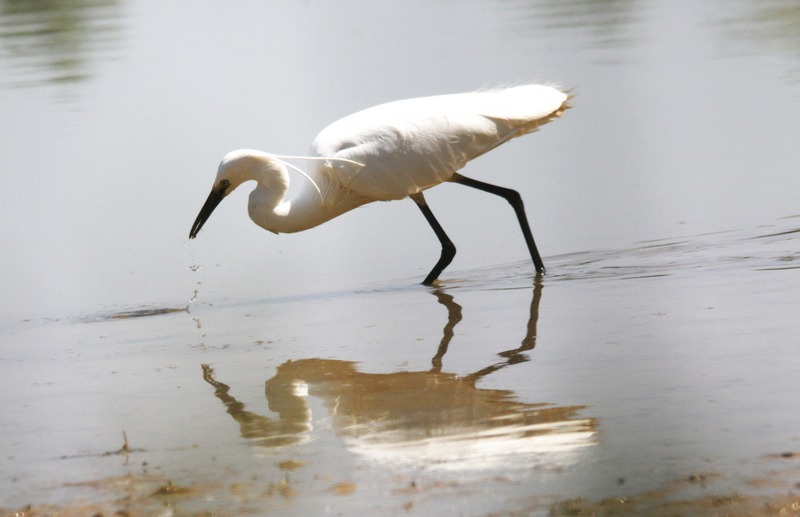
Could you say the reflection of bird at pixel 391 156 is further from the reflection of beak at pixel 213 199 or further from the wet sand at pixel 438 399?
the wet sand at pixel 438 399

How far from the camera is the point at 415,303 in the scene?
7801mm

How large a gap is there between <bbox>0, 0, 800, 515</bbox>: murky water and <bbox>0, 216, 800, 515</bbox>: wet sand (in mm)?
19

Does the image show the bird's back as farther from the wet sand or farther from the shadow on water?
the shadow on water

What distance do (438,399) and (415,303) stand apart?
2.50 metres

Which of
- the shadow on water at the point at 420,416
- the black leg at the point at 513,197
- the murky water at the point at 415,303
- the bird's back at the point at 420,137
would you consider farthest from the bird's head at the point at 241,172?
the shadow on water at the point at 420,416

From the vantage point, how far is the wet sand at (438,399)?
4070 millimetres

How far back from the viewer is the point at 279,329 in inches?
288

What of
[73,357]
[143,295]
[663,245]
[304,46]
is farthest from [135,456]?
[304,46]

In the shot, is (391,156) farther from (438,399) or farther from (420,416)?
(420,416)

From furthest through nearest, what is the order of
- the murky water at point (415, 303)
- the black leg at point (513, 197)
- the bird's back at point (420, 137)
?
the black leg at point (513, 197) → the bird's back at point (420, 137) → the murky water at point (415, 303)

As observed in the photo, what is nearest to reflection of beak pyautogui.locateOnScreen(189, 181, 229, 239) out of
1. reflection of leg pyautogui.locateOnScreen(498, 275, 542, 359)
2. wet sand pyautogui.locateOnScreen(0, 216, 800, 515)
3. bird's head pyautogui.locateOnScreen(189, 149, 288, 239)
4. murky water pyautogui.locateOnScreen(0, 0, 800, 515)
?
bird's head pyautogui.locateOnScreen(189, 149, 288, 239)

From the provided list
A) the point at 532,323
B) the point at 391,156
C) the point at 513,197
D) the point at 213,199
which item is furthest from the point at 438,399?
the point at 513,197

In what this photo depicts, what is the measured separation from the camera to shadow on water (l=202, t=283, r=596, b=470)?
4438 mm

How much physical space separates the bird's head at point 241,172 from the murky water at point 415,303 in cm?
67
